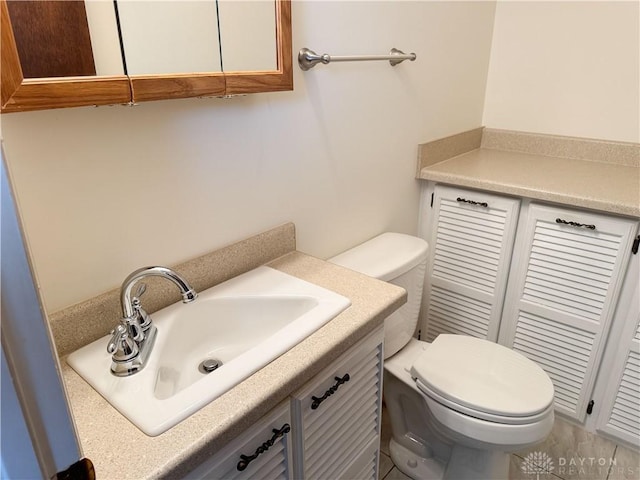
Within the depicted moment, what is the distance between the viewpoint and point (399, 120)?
1.73 metres

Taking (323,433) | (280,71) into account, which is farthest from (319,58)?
(323,433)

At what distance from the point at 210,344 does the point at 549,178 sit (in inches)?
57.0

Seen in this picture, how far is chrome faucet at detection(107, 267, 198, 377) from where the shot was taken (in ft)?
2.91

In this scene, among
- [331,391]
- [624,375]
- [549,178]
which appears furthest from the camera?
[549,178]

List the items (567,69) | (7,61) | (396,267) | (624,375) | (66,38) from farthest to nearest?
(567,69) < (624,375) < (396,267) < (66,38) < (7,61)

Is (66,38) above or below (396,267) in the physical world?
above

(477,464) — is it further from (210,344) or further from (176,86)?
(176,86)

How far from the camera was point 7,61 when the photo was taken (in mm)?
690

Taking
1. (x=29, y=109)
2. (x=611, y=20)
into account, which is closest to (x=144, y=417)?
(x=29, y=109)

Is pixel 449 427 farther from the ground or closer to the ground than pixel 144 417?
closer to the ground

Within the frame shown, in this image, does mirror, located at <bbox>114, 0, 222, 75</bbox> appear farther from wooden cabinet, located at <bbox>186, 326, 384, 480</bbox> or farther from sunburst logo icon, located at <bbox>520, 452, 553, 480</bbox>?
sunburst logo icon, located at <bbox>520, 452, 553, 480</bbox>

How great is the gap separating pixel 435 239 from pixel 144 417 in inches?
59.8

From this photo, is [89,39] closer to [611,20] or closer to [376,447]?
[376,447]

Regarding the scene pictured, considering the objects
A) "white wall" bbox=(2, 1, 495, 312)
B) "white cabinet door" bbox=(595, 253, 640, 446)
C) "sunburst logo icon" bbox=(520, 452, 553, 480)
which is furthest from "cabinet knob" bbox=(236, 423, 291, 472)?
"white cabinet door" bbox=(595, 253, 640, 446)
